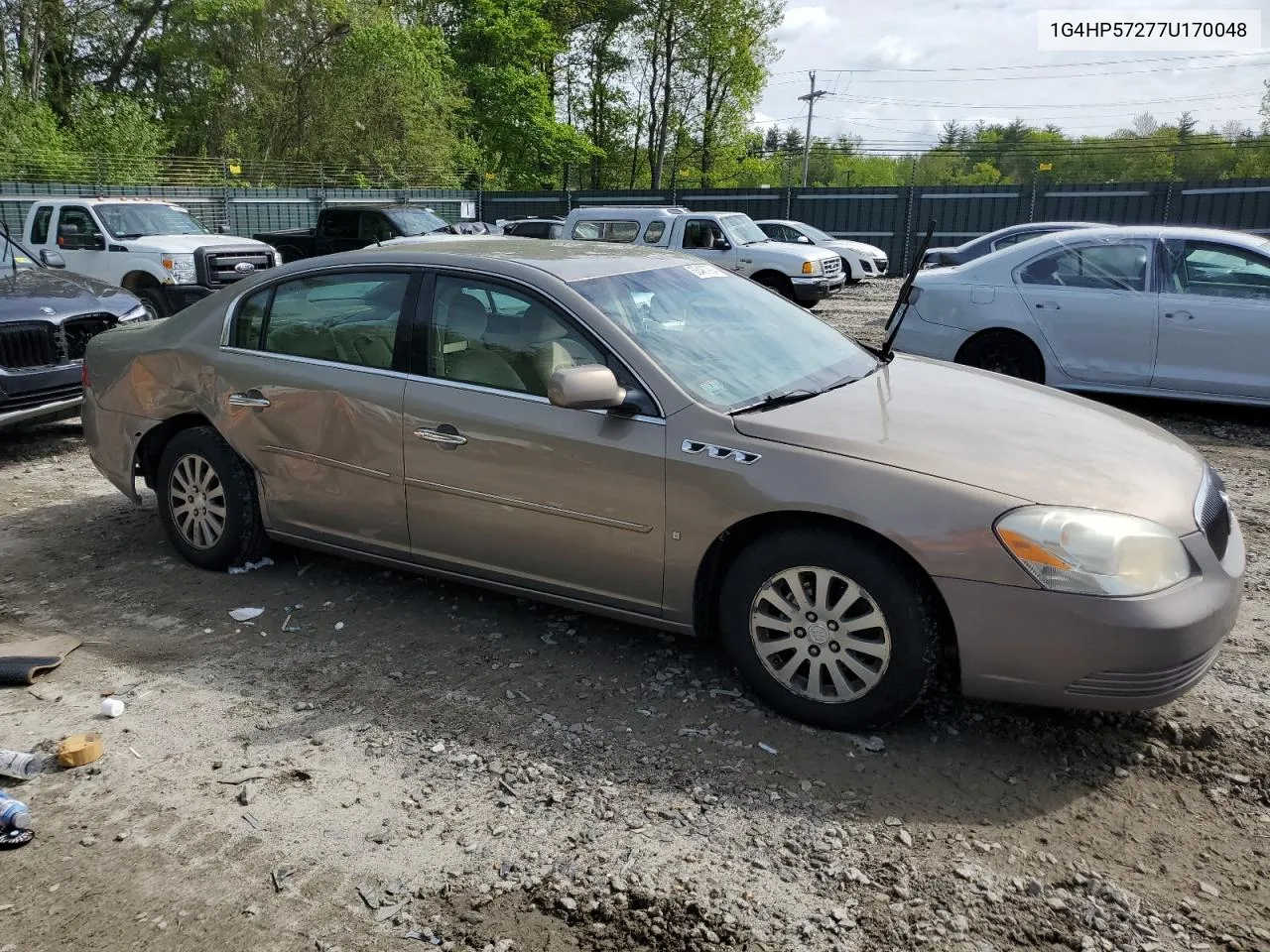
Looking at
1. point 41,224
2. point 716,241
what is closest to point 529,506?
point 716,241

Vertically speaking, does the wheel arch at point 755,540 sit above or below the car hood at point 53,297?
below

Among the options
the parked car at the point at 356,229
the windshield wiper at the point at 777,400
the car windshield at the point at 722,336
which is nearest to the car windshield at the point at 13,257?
the car windshield at the point at 722,336

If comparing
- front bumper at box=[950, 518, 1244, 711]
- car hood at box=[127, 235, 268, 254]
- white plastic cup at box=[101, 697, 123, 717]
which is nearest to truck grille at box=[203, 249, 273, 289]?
car hood at box=[127, 235, 268, 254]

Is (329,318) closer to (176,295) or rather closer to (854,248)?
(176,295)

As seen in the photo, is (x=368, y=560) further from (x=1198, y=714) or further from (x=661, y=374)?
(x=1198, y=714)

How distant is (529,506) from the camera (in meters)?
3.87

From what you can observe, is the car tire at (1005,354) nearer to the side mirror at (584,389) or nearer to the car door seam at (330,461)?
the side mirror at (584,389)

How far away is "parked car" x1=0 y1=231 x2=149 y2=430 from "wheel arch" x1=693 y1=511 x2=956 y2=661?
5.20m

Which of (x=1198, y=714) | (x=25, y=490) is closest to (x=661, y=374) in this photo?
(x=1198, y=714)

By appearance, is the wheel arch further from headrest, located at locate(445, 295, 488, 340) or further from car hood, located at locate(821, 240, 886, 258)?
car hood, located at locate(821, 240, 886, 258)

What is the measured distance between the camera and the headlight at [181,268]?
13586 mm

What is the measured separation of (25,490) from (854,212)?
23297 mm

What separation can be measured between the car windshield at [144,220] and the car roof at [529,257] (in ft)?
37.1

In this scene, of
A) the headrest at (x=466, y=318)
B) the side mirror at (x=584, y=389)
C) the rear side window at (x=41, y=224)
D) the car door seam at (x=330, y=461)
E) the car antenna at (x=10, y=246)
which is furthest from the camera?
the rear side window at (x=41, y=224)
